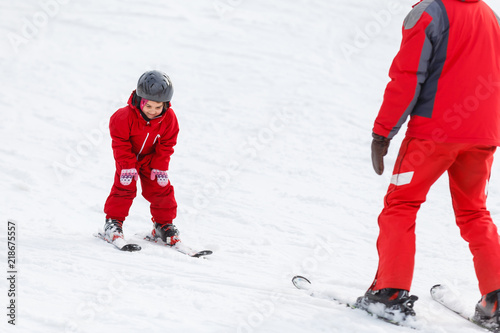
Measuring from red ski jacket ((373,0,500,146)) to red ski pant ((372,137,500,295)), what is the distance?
4.0 inches

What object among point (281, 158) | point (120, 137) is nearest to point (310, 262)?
point (120, 137)

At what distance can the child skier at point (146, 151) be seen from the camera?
4.00 metres

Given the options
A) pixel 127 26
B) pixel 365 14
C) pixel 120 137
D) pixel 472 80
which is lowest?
pixel 120 137

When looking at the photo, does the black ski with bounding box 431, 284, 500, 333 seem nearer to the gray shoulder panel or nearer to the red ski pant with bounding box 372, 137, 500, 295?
the red ski pant with bounding box 372, 137, 500, 295

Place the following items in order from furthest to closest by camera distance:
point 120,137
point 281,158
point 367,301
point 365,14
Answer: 1. point 365,14
2. point 281,158
3. point 120,137
4. point 367,301

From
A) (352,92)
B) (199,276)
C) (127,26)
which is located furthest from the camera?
(127,26)

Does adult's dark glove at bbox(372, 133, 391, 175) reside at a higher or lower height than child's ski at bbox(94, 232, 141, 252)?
higher

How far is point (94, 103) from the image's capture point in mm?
8781

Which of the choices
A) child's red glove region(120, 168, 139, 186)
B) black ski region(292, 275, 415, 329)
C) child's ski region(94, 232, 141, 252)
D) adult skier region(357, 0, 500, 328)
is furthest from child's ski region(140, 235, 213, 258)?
adult skier region(357, 0, 500, 328)

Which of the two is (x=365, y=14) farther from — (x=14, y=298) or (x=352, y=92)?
(x=14, y=298)

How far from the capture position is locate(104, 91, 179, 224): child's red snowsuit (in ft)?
13.5

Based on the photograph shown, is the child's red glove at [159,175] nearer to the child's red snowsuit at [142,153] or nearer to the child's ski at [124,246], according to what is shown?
the child's red snowsuit at [142,153]

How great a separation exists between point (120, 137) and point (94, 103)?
4995 mm

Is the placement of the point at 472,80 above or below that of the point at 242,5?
below
